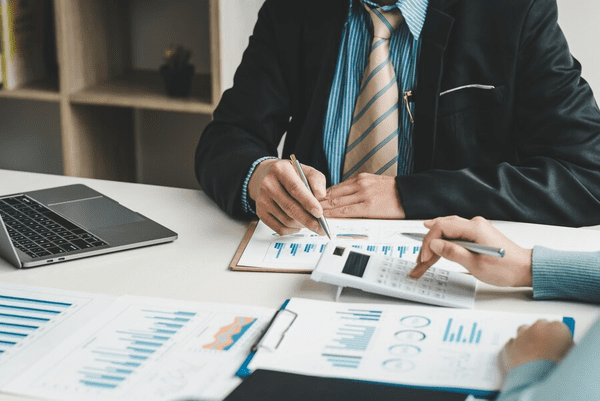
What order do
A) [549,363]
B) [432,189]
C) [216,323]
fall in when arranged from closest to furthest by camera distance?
[549,363] < [216,323] < [432,189]

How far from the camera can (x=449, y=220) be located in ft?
3.46

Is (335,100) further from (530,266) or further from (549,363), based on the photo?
(549,363)

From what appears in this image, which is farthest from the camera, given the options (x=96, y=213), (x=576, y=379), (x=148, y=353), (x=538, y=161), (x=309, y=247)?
(x=538, y=161)

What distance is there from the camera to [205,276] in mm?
1098

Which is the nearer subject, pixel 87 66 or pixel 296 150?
pixel 296 150

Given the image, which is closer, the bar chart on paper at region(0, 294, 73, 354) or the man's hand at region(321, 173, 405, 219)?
the bar chart on paper at region(0, 294, 73, 354)

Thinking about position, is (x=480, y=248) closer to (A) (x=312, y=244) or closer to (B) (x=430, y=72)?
(A) (x=312, y=244)

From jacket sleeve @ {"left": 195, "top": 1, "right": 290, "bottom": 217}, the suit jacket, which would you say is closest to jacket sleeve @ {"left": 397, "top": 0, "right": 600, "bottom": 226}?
the suit jacket

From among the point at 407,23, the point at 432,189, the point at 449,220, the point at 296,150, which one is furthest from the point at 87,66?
the point at 449,220

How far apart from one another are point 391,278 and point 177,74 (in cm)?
166

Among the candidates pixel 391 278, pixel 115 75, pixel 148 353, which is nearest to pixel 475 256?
pixel 391 278

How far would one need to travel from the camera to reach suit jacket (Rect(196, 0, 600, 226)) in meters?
1.36

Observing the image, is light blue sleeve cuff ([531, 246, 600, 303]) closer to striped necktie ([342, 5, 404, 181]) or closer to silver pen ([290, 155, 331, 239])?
silver pen ([290, 155, 331, 239])

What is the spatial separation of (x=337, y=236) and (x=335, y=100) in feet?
1.64
